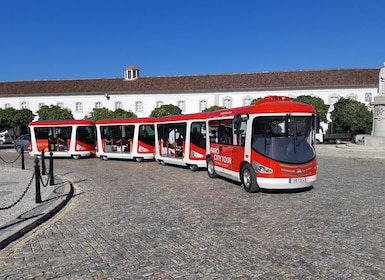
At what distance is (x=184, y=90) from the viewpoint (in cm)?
5872

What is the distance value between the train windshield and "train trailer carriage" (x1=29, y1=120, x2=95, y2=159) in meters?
15.3

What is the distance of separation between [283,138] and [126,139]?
41.8ft

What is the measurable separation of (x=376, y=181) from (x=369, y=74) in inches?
1927

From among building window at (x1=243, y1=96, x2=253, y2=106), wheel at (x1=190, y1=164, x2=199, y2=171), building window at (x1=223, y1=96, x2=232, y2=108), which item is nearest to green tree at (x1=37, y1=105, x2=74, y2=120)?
building window at (x1=223, y1=96, x2=232, y2=108)

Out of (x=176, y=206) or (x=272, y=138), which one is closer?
(x=176, y=206)

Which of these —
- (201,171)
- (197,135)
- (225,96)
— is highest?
(225,96)

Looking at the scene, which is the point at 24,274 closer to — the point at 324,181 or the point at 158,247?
the point at 158,247

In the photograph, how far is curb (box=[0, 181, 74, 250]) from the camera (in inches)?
231

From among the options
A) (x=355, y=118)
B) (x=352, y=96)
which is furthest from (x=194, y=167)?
(x=352, y=96)

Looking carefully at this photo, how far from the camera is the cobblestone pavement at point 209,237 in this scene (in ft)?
15.1

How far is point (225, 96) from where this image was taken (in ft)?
188

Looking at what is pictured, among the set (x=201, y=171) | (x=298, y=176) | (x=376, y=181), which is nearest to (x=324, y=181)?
(x=376, y=181)

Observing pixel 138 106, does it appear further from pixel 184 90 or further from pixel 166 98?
pixel 184 90

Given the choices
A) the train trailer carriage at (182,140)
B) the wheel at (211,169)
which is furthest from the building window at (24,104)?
the wheel at (211,169)
